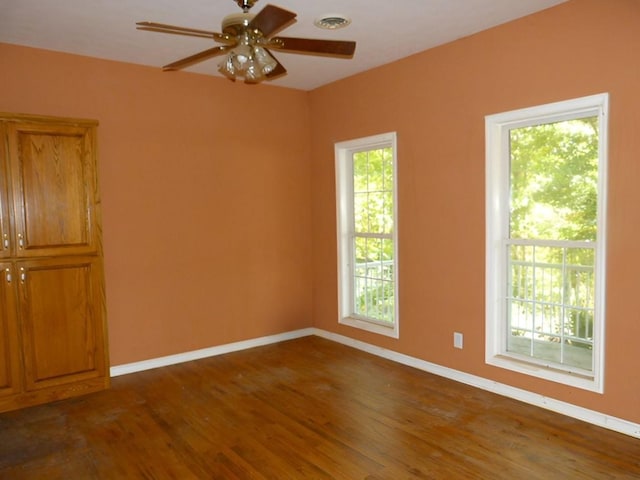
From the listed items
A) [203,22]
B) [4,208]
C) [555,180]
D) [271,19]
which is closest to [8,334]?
[4,208]

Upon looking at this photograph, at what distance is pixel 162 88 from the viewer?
4.27 m

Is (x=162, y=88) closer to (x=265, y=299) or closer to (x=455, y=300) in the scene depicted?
(x=265, y=299)

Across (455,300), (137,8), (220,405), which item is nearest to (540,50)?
(455,300)

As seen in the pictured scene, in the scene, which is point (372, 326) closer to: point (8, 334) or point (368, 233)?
point (368, 233)

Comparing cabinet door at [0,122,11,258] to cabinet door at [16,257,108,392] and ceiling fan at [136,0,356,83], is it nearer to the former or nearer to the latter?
cabinet door at [16,257,108,392]

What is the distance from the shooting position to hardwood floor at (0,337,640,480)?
8.45 feet

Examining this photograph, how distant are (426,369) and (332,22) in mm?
2877

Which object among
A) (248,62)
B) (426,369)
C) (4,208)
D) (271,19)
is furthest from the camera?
(426,369)

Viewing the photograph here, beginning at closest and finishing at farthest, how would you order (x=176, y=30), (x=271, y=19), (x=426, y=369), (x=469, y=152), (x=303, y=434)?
(x=271, y=19) < (x=176, y=30) < (x=303, y=434) < (x=469, y=152) < (x=426, y=369)

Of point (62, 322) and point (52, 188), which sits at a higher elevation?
point (52, 188)

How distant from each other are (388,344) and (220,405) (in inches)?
67.4

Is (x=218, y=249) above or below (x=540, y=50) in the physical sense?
below

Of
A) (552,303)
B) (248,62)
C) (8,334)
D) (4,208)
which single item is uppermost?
(248,62)

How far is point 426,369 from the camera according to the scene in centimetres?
406
